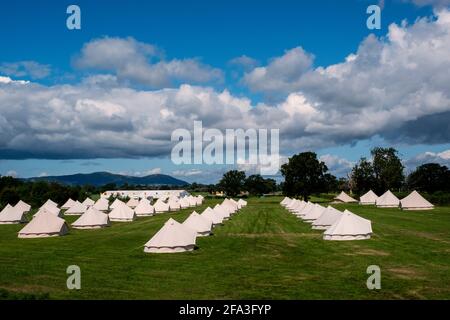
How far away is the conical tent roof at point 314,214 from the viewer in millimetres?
49531

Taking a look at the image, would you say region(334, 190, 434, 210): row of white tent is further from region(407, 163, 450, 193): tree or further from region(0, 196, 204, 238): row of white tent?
region(407, 163, 450, 193): tree

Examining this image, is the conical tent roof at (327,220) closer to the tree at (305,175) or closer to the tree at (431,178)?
the tree at (305,175)

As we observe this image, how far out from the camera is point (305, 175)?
96.9m

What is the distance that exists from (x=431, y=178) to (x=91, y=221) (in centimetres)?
10774

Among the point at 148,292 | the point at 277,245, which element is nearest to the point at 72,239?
the point at 277,245

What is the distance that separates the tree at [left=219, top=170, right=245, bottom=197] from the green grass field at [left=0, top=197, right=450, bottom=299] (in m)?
126

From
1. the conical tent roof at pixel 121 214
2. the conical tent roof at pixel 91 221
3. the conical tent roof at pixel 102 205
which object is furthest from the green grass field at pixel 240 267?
the conical tent roof at pixel 102 205

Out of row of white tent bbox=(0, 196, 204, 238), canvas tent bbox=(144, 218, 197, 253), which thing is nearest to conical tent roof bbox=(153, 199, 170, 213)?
row of white tent bbox=(0, 196, 204, 238)

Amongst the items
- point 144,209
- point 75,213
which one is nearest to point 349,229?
point 144,209

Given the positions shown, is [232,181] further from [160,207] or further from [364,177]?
[160,207]

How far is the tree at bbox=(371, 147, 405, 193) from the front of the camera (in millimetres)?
119319
